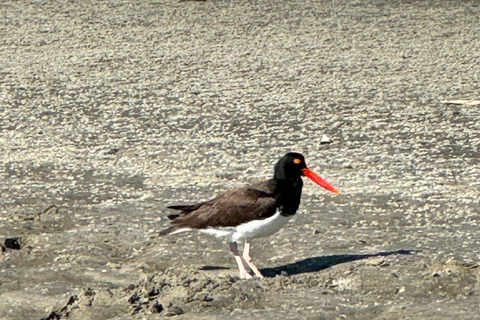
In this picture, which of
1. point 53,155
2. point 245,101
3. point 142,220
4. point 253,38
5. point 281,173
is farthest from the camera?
point 253,38

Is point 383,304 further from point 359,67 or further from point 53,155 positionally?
point 359,67

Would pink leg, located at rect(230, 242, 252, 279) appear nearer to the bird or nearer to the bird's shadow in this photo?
the bird

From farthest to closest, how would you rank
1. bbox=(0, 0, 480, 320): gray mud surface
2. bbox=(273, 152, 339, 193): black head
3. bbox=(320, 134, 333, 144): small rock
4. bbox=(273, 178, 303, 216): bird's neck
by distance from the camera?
bbox=(320, 134, 333, 144): small rock
bbox=(273, 152, 339, 193): black head
bbox=(273, 178, 303, 216): bird's neck
bbox=(0, 0, 480, 320): gray mud surface

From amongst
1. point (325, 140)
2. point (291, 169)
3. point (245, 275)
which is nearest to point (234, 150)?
point (325, 140)

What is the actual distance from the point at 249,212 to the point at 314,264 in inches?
24.4

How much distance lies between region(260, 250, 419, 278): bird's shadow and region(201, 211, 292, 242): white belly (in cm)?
29

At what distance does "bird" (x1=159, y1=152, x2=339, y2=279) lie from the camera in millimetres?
6520

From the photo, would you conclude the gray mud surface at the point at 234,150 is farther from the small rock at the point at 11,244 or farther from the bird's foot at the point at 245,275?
the bird's foot at the point at 245,275

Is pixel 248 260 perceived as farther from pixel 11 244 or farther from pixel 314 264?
pixel 11 244

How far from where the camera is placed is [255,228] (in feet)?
21.4

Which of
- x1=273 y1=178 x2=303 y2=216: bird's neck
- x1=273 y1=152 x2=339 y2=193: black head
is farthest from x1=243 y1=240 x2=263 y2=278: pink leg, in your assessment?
x1=273 y1=152 x2=339 y2=193: black head

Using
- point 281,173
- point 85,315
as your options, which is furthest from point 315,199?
point 85,315

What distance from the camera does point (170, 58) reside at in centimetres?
1277

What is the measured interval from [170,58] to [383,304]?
24.5 feet
